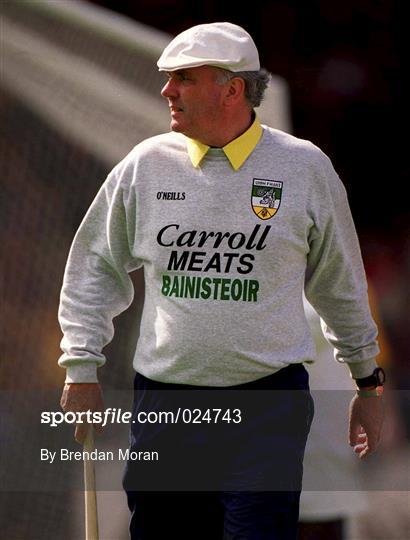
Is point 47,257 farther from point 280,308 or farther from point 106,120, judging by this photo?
point 280,308

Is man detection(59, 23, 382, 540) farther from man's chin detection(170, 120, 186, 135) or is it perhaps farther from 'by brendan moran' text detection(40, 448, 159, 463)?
'by brendan moran' text detection(40, 448, 159, 463)

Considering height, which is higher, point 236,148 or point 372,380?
point 236,148

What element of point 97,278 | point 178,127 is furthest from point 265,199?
point 97,278

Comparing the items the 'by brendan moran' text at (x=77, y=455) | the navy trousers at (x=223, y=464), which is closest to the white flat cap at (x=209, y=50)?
the navy trousers at (x=223, y=464)

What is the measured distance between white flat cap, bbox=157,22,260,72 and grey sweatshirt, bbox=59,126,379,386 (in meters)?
0.19

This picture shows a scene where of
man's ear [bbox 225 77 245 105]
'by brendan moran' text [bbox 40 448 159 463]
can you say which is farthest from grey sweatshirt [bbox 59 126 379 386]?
'by brendan moran' text [bbox 40 448 159 463]

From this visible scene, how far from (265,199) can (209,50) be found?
371 mm

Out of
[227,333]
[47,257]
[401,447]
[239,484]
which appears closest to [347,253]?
[227,333]

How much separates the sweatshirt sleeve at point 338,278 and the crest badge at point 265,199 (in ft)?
0.34

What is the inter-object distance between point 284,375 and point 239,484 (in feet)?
0.89

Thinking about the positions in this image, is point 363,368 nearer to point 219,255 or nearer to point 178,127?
point 219,255

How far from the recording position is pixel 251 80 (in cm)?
294

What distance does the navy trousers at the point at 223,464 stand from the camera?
281 cm


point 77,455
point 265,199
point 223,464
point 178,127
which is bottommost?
point 77,455
